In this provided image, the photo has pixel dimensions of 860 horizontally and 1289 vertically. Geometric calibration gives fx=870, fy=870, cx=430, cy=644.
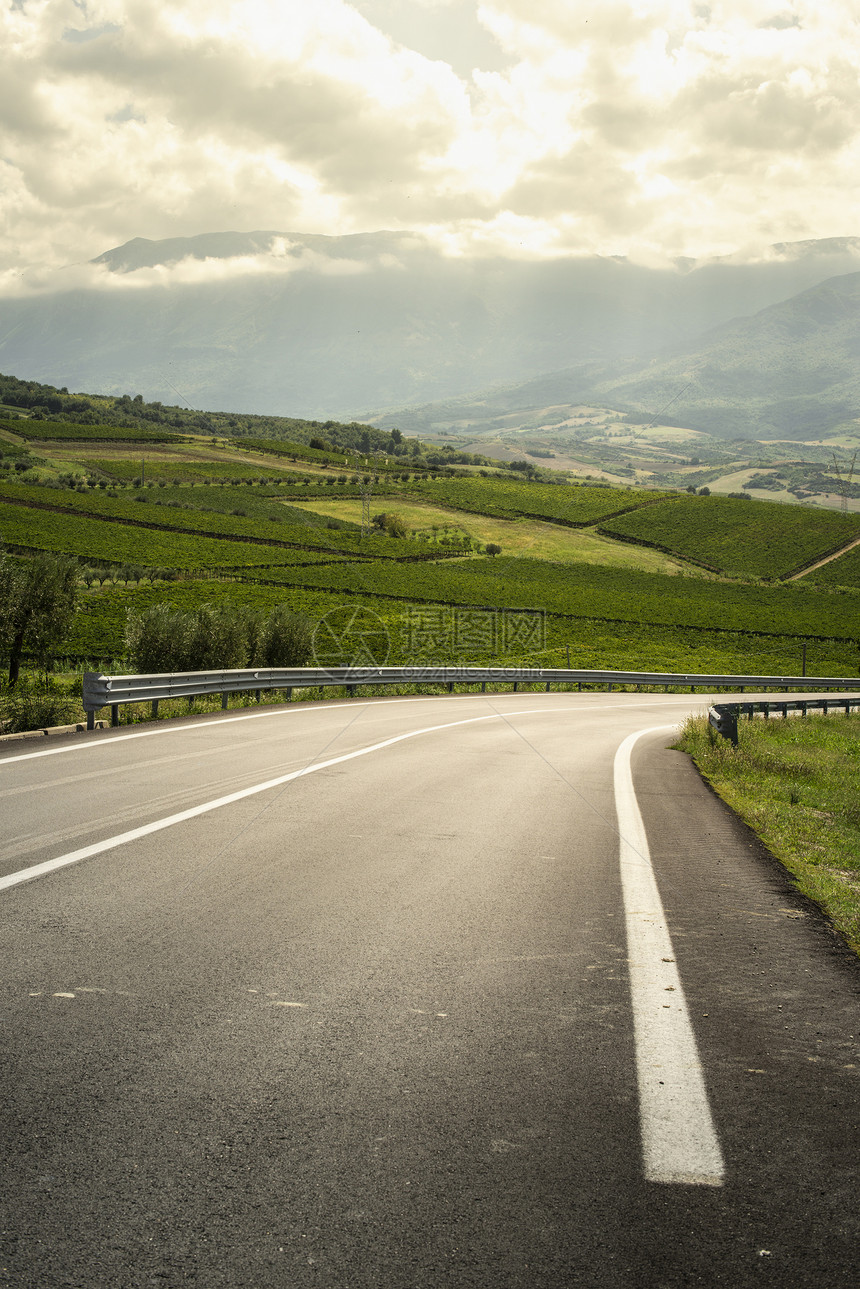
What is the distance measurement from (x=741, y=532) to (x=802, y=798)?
11153cm

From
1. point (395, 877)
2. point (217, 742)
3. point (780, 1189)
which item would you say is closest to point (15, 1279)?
point (780, 1189)

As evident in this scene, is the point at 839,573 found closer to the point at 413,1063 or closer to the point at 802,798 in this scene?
the point at 802,798

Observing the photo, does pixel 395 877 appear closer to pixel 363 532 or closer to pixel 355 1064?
pixel 355 1064

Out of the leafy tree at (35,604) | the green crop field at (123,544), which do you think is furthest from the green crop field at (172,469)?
the leafy tree at (35,604)

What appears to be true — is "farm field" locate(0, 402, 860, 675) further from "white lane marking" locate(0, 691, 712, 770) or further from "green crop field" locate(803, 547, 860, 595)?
"white lane marking" locate(0, 691, 712, 770)

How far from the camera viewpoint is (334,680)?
2447cm

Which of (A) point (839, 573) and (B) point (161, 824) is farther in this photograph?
(A) point (839, 573)

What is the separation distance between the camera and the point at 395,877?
5.54 meters

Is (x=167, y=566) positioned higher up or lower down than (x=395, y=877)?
higher up

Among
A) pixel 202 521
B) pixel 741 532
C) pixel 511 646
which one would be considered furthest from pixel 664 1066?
pixel 741 532

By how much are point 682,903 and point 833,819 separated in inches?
172

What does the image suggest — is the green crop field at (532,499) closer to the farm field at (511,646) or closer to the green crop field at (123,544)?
the green crop field at (123,544)

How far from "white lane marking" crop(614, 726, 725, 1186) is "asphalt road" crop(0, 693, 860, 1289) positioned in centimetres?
1

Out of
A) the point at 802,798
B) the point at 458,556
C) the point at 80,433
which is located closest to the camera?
the point at 802,798
